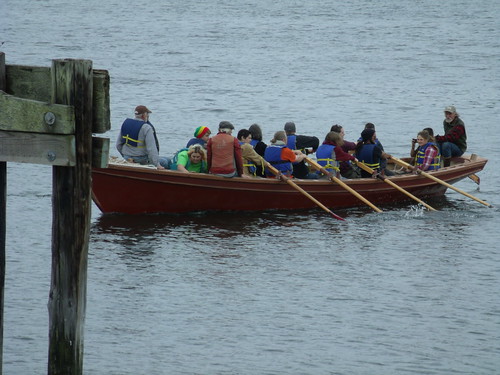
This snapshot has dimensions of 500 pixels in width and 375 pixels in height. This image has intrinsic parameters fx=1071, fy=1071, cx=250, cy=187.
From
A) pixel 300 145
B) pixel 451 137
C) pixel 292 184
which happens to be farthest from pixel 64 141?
pixel 451 137

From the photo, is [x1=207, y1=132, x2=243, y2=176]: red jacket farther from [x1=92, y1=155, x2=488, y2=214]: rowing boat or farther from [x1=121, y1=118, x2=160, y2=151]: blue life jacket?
[x1=121, y1=118, x2=160, y2=151]: blue life jacket

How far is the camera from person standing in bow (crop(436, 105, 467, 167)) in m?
20.5

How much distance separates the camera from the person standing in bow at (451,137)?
2050 centimetres

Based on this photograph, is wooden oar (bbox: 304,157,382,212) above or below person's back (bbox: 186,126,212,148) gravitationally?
below

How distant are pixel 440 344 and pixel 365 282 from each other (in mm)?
2661

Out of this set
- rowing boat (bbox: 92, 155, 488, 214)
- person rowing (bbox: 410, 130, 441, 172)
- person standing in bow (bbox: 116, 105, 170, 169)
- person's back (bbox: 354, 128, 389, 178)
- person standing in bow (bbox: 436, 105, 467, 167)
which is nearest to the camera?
rowing boat (bbox: 92, 155, 488, 214)

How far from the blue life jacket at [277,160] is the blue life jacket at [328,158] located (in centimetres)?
68

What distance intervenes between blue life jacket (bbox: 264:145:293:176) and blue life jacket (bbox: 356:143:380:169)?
166 cm

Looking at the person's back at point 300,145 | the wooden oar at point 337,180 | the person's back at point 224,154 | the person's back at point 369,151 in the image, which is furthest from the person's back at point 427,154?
the person's back at point 224,154

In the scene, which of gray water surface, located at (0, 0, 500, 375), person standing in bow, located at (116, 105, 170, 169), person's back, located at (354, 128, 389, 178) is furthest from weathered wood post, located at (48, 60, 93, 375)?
person's back, located at (354, 128, 389, 178)

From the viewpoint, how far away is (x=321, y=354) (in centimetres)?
1165

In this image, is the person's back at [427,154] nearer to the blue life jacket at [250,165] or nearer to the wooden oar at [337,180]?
the wooden oar at [337,180]

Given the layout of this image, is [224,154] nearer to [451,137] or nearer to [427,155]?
[427,155]

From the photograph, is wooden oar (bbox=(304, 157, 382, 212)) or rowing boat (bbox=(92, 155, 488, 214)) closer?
rowing boat (bbox=(92, 155, 488, 214))
